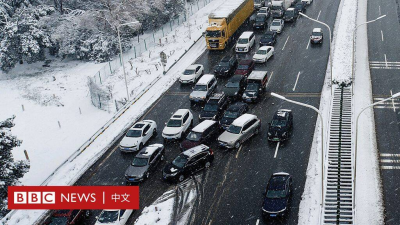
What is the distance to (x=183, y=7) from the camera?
249 ft

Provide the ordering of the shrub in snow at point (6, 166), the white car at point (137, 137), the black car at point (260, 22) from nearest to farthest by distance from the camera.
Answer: the shrub in snow at point (6, 166)
the white car at point (137, 137)
the black car at point (260, 22)

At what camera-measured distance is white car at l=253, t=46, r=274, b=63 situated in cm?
5215

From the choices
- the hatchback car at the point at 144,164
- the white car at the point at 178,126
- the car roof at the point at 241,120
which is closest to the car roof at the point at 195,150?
the hatchback car at the point at 144,164

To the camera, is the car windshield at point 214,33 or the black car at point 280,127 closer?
the black car at point 280,127

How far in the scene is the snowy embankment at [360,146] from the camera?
28.1 meters

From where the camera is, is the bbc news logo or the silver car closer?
the bbc news logo

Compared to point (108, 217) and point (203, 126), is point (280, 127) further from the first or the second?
point (108, 217)

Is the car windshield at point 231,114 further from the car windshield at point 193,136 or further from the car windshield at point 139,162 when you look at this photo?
the car windshield at point 139,162

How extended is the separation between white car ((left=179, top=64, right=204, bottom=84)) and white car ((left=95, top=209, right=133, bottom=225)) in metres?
22.6

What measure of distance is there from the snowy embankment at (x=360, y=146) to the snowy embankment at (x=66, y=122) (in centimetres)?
1716

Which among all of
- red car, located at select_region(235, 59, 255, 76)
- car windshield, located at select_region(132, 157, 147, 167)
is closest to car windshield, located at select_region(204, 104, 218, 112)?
red car, located at select_region(235, 59, 255, 76)

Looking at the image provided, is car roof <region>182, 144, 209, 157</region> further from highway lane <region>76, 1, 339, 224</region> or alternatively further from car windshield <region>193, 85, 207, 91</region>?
car windshield <region>193, 85, 207, 91</region>

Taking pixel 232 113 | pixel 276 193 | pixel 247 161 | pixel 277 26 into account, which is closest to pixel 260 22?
pixel 277 26

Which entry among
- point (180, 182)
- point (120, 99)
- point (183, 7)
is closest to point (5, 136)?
point (180, 182)
